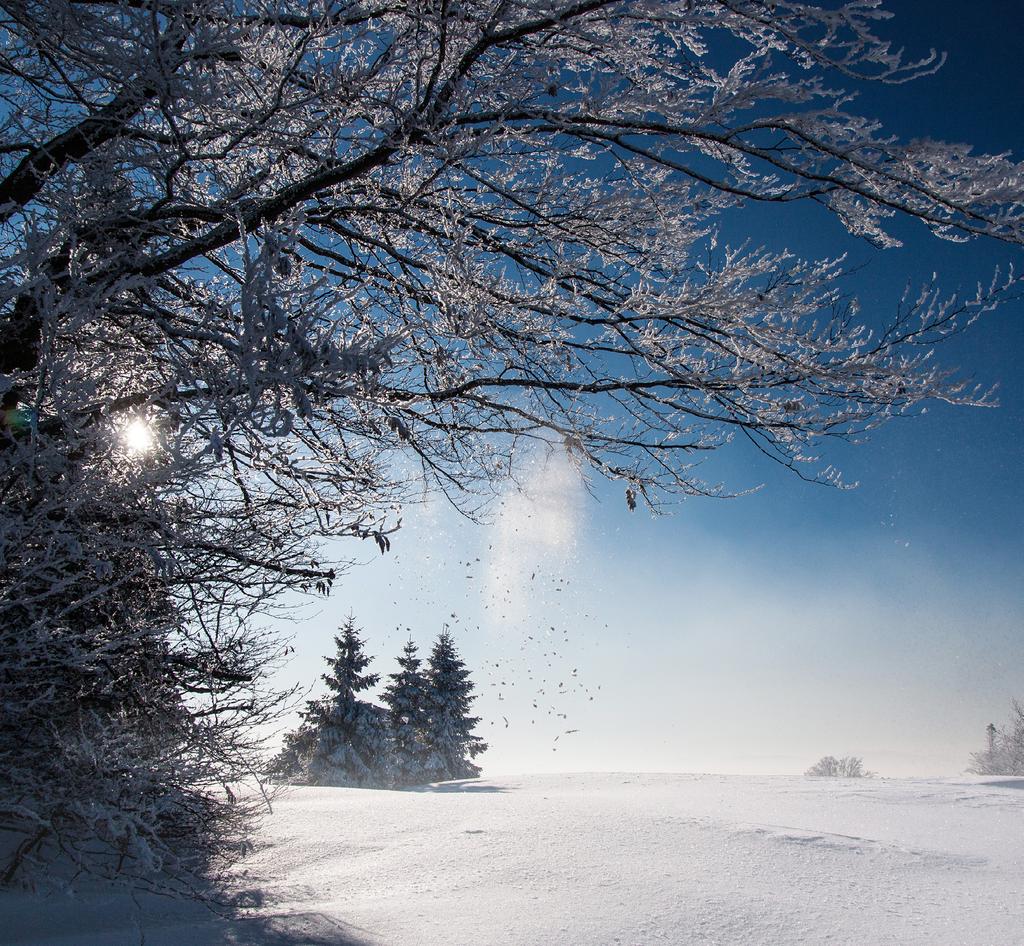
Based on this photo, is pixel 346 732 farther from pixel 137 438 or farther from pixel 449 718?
pixel 137 438

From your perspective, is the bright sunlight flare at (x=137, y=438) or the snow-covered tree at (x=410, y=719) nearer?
the bright sunlight flare at (x=137, y=438)

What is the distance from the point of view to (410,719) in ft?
81.7

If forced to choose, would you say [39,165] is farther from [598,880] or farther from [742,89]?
[598,880]

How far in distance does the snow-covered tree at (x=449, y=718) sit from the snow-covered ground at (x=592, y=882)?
1809 cm

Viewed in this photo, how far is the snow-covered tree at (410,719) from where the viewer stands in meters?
24.2

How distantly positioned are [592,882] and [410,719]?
21907 millimetres

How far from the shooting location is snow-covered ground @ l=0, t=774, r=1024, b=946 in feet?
12.0

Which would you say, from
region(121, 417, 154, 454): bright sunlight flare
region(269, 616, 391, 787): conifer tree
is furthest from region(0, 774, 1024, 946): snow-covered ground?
region(269, 616, 391, 787): conifer tree

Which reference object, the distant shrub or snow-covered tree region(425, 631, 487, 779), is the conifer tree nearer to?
snow-covered tree region(425, 631, 487, 779)

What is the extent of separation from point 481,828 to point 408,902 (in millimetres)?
1990

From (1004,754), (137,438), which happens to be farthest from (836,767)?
(137,438)

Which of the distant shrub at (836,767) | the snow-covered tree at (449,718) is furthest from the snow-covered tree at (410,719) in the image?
the distant shrub at (836,767)

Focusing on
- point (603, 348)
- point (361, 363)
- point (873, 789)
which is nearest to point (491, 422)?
point (603, 348)

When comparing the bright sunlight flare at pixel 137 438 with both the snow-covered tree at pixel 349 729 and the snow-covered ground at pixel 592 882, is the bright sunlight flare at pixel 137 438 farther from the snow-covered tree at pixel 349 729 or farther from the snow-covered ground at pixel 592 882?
the snow-covered tree at pixel 349 729
